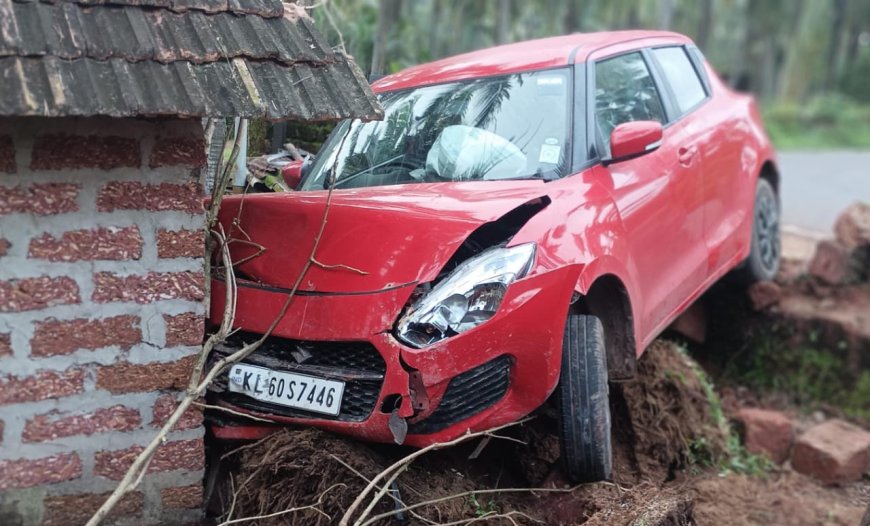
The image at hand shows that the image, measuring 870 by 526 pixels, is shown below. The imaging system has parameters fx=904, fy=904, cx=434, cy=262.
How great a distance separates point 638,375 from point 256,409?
2.24 meters

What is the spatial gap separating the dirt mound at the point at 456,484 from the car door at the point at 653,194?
2.72ft

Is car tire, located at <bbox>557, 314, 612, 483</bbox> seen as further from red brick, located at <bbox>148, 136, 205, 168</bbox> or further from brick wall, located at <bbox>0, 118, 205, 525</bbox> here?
red brick, located at <bbox>148, 136, 205, 168</bbox>

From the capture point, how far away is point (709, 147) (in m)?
5.32

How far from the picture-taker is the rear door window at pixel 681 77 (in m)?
5.39

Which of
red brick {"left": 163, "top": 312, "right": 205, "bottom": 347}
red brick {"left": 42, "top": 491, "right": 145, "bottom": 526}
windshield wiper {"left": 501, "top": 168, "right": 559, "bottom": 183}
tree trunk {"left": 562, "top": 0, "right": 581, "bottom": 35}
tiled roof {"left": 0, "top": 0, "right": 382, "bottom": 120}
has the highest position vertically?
tiled roof {"left": 0, "top": 0, "right": 382, "bottom": 120}

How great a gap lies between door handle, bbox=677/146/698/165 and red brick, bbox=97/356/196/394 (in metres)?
2.83

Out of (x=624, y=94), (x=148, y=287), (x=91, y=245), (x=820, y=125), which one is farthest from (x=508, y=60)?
(x=820, y=125)

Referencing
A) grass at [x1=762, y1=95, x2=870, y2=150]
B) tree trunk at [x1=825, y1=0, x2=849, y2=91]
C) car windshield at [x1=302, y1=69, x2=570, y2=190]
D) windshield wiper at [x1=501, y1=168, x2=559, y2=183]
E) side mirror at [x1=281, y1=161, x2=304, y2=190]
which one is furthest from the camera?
tree trunk at [x1=825, y1=0, x2=849, y2=91]

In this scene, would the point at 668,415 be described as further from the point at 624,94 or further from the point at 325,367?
the point at 325,367

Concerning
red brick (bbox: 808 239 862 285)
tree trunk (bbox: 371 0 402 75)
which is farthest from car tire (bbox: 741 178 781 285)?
tree trunk (bbox: 371 0 402 75)

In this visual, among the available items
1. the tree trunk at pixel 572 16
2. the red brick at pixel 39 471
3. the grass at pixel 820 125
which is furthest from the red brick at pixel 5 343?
the grass at pixel 820 125

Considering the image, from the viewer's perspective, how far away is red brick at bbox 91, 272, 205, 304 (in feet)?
10.9

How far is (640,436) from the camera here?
15.1 ft

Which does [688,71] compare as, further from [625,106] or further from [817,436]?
[817,436]
